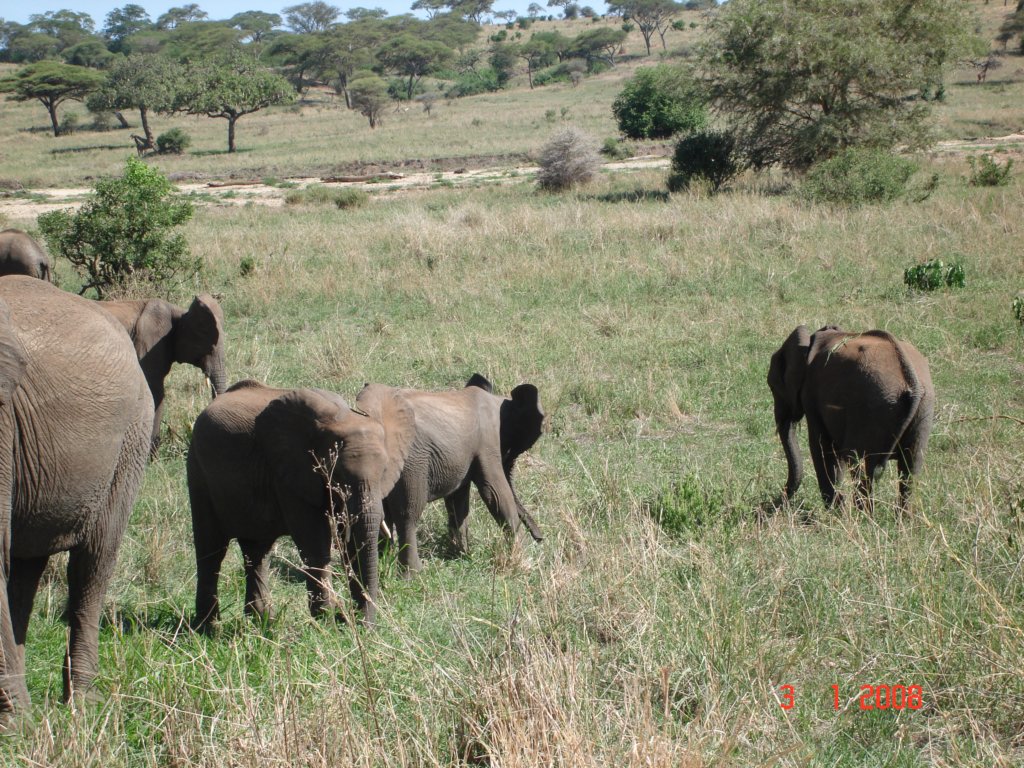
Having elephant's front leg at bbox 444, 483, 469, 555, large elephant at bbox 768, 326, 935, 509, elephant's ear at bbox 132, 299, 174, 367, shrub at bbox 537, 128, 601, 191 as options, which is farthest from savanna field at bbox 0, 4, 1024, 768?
shrub at bbox 537, 128, 601, 191

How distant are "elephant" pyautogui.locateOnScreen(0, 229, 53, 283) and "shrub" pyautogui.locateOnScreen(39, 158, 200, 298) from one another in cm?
523

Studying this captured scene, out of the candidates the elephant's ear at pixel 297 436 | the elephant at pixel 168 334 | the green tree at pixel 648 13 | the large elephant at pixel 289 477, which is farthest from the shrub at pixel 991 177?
the green tree at pixel 648 13

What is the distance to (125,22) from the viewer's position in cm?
11369

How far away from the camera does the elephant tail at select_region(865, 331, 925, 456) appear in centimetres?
607

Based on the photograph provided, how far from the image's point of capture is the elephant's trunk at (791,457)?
6.45m

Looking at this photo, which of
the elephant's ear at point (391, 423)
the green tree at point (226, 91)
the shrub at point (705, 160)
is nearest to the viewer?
the elephant's ear at point (391, 423)

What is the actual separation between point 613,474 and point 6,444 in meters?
4.41

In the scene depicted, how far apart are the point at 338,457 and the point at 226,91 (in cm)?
4916

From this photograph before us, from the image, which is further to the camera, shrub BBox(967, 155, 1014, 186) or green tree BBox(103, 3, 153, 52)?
green tree BBox(103, 3, 153, 52)

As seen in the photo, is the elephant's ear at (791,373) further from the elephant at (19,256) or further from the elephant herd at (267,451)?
the elephant at (19,256)

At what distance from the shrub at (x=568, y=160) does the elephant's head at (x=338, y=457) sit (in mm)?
21348

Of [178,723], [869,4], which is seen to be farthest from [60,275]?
[869,4]

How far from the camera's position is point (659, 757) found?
9.06 ft
